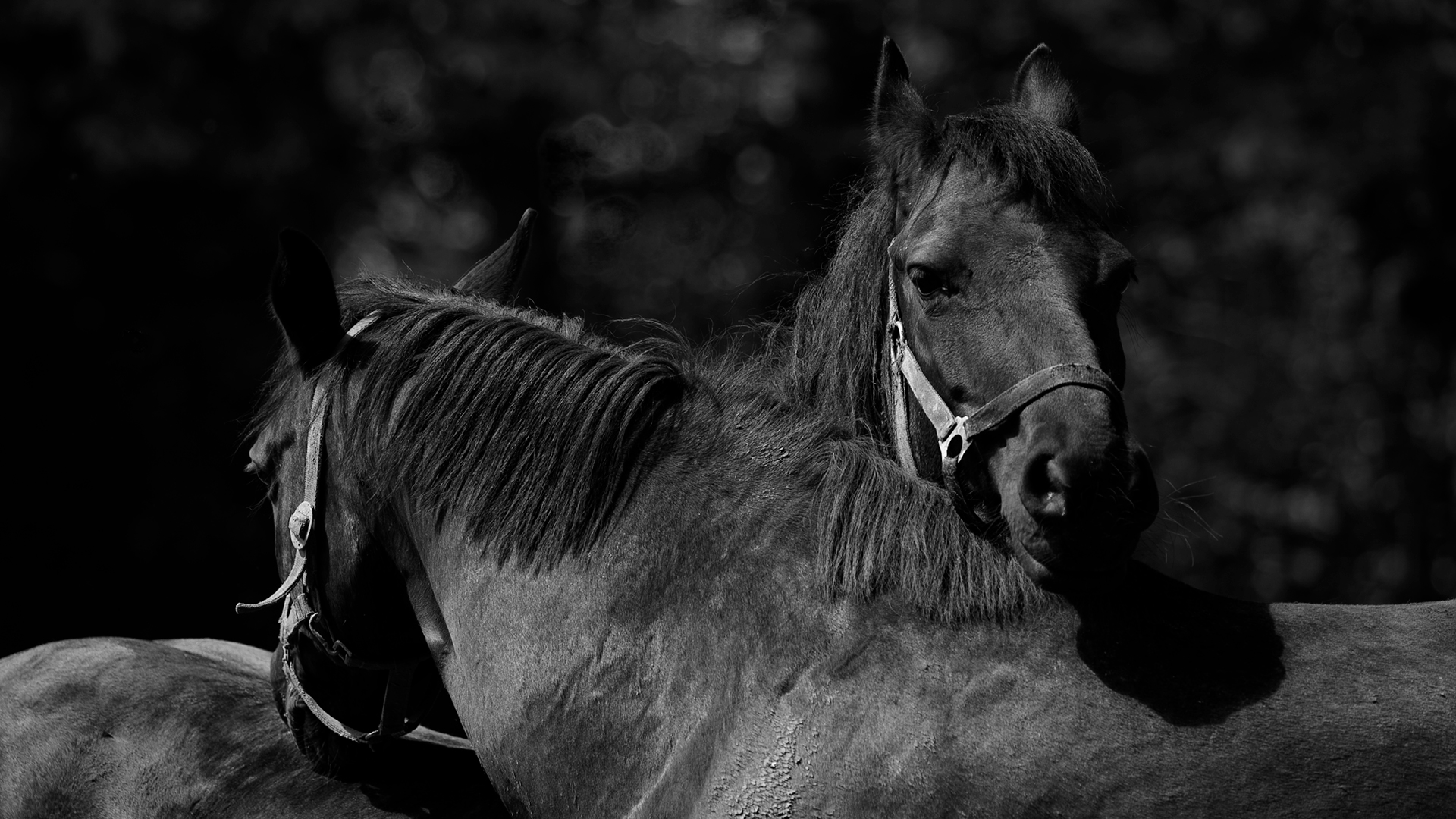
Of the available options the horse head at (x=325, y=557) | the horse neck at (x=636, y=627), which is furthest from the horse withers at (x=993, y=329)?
the horse head at (x=325, y=557)

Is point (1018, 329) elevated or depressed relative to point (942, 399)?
elevated

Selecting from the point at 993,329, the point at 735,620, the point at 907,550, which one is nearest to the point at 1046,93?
the point at 993,329

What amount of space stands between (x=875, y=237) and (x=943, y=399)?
2.04 feet

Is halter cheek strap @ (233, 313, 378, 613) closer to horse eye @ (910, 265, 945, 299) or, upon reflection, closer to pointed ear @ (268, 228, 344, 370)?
pointed ear @ (268, 228, 344, 370)

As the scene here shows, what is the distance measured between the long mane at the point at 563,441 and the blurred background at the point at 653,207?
6.82 meters

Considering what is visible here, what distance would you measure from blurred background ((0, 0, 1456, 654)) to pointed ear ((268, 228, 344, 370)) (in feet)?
21.8

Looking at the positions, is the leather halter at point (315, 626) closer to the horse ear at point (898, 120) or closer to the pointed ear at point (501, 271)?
the pointed ear at point (501, 271)

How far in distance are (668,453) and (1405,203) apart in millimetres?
13344

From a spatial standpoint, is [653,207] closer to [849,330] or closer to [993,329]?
[849,330]

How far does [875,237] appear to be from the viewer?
3217mm

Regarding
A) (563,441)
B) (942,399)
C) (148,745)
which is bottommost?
(148,745)

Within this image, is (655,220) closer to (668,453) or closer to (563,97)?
(563,97)

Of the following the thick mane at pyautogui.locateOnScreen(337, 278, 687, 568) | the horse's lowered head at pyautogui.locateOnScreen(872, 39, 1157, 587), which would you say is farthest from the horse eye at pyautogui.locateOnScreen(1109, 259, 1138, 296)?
the thick mane at pyautogui.locateOnScreen(337, 278, 687, 568)

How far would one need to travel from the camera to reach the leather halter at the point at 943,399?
2.48 metres
